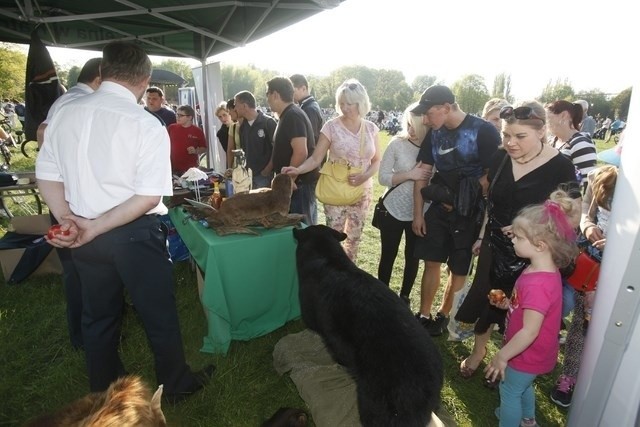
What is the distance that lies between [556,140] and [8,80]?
32.9 meters

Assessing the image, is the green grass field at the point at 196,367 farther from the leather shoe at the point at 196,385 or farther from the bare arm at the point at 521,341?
the bare arm at the point at 521,341

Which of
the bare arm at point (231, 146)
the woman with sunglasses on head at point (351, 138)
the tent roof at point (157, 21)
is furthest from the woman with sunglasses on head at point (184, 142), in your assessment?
the woman with sunglasses on head at point (351, 138)

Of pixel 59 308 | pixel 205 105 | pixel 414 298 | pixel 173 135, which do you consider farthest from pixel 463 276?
pixel 205 105

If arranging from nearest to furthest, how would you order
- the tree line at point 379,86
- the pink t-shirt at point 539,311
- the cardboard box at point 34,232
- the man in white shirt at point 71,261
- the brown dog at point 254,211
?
the pink t-shirt at point 539,311
the man in white shirt at point 71,261
the brown dog at point 254,211
the cardboard box at point 34,232
the tree line at point 379,86

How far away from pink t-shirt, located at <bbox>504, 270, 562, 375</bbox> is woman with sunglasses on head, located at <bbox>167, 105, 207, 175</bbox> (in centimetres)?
454

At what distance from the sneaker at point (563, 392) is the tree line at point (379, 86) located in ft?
6.57

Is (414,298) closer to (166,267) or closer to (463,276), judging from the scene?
(463,276)

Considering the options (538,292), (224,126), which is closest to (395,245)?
(538,292)

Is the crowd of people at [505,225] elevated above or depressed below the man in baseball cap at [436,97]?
below

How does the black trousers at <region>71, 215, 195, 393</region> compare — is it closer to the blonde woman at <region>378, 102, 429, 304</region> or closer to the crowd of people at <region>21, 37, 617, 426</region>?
the crowd of people at <region>21, 37, 617, 426</region>

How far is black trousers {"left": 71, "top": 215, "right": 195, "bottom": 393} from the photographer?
180 cm

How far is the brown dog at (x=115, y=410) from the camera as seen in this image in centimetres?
86

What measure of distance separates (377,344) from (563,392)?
1713mm

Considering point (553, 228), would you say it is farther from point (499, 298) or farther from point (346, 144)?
point (346, 144)
